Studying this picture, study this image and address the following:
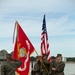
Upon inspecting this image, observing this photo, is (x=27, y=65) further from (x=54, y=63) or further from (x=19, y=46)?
(x=54, y=63)

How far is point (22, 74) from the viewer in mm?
13773

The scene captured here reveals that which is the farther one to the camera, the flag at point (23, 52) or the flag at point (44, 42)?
the flag at point (44, 42)

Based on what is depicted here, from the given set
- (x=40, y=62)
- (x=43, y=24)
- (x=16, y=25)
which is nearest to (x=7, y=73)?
(x=16, y=25)

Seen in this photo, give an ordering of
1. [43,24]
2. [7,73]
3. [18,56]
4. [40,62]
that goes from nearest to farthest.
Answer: [7,73], [18,56], [40,62], [43,24]

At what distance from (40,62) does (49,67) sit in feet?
1.69

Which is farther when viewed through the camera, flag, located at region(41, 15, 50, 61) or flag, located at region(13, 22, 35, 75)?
flag, located at region(41, 15, 50, 61)

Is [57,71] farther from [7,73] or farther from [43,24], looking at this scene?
[7,73]

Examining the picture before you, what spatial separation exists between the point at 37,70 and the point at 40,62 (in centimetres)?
41

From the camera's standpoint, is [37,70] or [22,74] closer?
[22,74]

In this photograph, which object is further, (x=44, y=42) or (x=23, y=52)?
(x=44, y=42)

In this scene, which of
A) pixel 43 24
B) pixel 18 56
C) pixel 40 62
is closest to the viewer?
pixel 18 56


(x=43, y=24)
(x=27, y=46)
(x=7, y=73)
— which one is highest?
(x=43, y=24)

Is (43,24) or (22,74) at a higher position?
(43,24)

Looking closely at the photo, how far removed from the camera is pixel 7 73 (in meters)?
12.0
